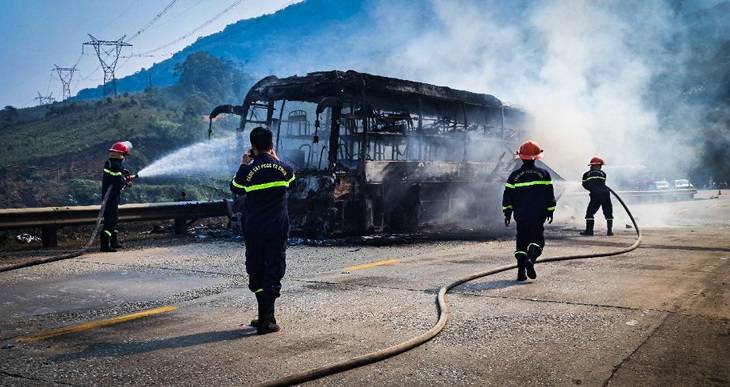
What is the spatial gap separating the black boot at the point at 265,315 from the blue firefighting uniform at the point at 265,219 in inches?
2.8

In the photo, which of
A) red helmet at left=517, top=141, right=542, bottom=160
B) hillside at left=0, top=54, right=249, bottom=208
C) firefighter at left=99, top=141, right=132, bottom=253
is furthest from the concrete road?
hillside at left=0, top=54, right=249, bottom=208

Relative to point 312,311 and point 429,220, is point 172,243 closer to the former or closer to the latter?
point 429,220

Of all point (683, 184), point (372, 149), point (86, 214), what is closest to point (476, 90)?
point (683, 184)

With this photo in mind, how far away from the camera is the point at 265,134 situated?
557cm

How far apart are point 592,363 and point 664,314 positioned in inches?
73.3

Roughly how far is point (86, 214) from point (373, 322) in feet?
28.5

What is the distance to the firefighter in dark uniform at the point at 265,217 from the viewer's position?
5348 mm

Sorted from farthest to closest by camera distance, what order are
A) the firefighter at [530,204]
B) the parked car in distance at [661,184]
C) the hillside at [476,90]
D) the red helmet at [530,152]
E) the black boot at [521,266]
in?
the parked car in distance at [661,184]
the hillside at [476,90]
the red helmet at [530,152]
the firefighter at [530,204]
the black boot at [521,266]

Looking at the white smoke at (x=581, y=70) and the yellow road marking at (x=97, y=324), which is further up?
the white smoke at (x=581, y=70)

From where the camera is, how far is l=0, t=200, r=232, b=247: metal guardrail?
11273mm

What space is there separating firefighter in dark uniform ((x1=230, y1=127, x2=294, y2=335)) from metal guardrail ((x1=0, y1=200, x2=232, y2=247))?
7.53 m

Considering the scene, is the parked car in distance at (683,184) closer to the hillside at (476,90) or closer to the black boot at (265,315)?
the hillside at (476,90)

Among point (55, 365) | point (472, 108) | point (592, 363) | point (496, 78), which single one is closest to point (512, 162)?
point (472, 108)

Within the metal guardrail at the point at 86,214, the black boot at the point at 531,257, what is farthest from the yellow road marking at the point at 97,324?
the metal guardrail at the point at 86,214
